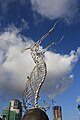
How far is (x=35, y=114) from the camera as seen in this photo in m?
27.9

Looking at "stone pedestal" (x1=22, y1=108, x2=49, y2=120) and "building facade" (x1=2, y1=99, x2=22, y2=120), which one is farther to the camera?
"building facade" (x1=2, y1=99, x2=22, y2=120)

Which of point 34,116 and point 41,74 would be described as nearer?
point 34,116

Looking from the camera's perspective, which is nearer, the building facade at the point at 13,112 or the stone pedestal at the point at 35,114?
the stone pedestal at the point at 35,114

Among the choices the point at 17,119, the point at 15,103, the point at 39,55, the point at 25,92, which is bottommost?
the point at 25,92

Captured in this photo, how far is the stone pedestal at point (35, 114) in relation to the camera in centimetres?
2767

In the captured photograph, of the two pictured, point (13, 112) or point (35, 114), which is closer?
point (35, 114)

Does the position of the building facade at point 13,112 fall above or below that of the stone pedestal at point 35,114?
above

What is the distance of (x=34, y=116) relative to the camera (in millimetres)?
27719

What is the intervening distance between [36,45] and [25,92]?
716 centimetres

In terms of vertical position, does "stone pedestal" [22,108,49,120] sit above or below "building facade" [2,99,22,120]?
below

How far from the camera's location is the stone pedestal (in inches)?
1089

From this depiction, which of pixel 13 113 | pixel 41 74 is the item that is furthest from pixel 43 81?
pixel 13 113

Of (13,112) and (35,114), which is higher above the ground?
(13,112)

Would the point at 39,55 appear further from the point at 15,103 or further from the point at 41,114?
the point at 15,103
